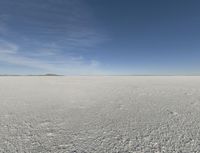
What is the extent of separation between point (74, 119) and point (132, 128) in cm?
157

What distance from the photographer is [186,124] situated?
330 centimetres

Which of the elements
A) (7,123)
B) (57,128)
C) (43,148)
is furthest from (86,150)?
→ (7,123)

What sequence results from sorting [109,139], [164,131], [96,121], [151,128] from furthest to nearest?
→ [96,121] < [151,128] < [164,131] < [109,139]

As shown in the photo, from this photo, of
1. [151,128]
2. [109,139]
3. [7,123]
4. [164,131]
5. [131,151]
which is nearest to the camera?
[131,151]

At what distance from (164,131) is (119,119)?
120 centimetres

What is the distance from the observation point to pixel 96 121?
3.64m

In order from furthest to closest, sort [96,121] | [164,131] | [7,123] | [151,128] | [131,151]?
[96,121] < [7,123] < [151,128] < [164,131] < [131,151]

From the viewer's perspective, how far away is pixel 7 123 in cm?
343

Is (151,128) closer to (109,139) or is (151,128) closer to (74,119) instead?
(109,139)

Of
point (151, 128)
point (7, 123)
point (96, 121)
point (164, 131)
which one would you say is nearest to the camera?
point (164, 131)

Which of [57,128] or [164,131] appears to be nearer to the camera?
[164,131]

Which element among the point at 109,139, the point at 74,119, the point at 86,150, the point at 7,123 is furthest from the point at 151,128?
the point at 7,123

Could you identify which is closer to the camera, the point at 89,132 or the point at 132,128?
the point at 89,132

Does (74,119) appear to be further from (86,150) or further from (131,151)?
(131,151)
